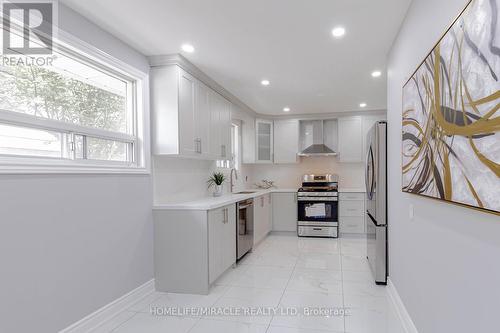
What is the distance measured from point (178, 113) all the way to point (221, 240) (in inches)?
58.8

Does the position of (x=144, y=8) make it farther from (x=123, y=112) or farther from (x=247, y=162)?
(x=247, y=162)

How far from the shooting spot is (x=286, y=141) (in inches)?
249

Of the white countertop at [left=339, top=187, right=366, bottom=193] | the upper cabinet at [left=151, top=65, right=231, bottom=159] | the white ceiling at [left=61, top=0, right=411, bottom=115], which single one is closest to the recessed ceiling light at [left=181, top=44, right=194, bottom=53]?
the white ceiling at [left=61, top=0, right=411, bottom=115]

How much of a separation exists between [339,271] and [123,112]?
3130 millimetres

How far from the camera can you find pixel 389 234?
3045mm

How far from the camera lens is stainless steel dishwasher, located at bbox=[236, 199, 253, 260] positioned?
3.96 m

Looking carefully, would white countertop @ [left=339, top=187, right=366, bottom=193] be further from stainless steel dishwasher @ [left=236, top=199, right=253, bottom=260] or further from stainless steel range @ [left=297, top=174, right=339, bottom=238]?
A: stainless steel dishwasher @ [left=236, top=199, right=253, bottom=260]

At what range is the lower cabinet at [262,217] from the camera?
193 inches

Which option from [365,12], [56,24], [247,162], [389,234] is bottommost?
[389,234]

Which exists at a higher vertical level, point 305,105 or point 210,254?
point 305,105

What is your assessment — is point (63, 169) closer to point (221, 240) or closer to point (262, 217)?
point (221, 240)

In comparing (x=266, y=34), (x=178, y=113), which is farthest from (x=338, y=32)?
(x=178, y=113)

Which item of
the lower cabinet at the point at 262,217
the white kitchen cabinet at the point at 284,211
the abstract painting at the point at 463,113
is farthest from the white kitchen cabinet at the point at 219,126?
the abstract painting at the point at 463,113

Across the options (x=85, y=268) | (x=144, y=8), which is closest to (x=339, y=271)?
(x=85, y=268)
